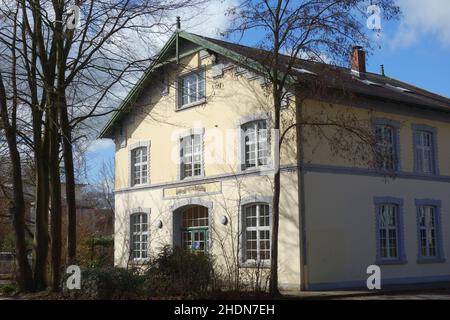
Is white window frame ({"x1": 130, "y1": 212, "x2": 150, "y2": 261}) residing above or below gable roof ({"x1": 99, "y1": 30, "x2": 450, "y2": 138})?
below

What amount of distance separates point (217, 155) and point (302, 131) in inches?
166

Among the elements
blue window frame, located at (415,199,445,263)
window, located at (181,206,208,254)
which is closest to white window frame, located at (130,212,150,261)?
window, located at (181,206,208,254)

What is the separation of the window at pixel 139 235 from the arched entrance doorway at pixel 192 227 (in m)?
2.24

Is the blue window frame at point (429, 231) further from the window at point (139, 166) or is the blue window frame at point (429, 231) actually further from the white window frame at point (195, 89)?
the window at point (139, 166)

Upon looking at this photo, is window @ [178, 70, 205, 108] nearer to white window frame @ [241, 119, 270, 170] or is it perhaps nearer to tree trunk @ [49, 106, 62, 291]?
white window frame @ [241, 119, 270, 170]

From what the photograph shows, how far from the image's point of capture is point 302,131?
21.2m

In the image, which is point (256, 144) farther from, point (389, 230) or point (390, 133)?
point (389, 230)

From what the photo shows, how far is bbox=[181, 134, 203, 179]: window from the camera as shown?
25.3 metres

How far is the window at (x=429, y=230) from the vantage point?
80.4 ft

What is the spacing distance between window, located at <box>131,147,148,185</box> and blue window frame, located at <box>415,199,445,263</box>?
11647mm

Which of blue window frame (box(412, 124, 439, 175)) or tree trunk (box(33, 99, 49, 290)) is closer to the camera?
tree trunk (box(33, 99, 49, 290))

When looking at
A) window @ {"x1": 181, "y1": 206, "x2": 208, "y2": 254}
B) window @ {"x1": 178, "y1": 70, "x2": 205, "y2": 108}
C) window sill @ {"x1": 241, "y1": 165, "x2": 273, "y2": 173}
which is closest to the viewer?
window sill @ {"x1": 241, "y1": 165, "x2": 273, "y2": 173}

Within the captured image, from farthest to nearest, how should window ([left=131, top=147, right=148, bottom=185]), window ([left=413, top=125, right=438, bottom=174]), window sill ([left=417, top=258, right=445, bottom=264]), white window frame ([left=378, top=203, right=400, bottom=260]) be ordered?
window ([left=131, top=147, right=148, bottom=185]) → window ([left=413, top=125, right=438, bottom=174]) → window sill ([left=417, top=258, right=445, bottom=264]) → white window frame ([left=378, top=203, right=400, bottom=260])
